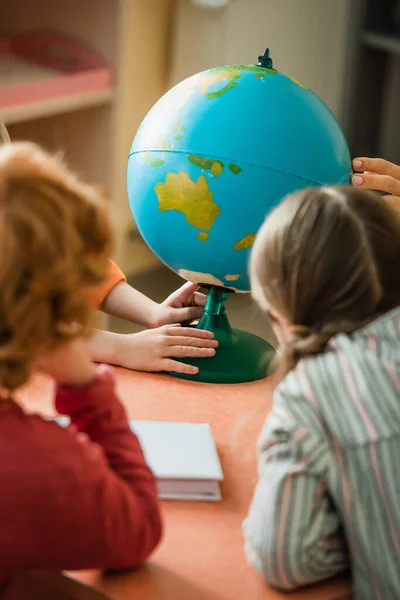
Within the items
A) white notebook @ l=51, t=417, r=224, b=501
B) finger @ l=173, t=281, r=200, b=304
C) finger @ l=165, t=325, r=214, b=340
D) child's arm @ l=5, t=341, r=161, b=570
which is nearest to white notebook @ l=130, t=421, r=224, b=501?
white notebook @ l=51, t=417, r=224, b=501

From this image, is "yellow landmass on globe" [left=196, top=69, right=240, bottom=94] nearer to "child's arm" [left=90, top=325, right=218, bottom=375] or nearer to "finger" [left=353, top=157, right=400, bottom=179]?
"finger" [left=353, top=157, right=400, bottom=179]

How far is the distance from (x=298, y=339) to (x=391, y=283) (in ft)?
0.40

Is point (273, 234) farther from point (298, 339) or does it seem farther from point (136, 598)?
point (136, 598)

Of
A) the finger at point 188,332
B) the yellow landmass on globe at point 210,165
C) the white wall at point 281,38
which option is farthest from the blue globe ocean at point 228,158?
the white wall at point 281,38

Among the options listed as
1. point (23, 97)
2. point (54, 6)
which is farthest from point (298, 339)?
point (54, 6)

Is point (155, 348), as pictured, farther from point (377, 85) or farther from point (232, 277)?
point (377, 85)

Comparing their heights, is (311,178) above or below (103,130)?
above

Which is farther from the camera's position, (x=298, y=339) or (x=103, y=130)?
(x=103, y=130)

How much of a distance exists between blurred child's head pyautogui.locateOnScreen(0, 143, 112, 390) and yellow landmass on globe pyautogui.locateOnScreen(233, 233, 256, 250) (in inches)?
18.0

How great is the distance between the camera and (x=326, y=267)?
982 millimetres

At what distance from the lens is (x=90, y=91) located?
2.68m

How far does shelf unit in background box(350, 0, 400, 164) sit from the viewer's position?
3.32 m

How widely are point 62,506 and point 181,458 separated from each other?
307 millimetres

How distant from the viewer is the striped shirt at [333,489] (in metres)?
0.92
